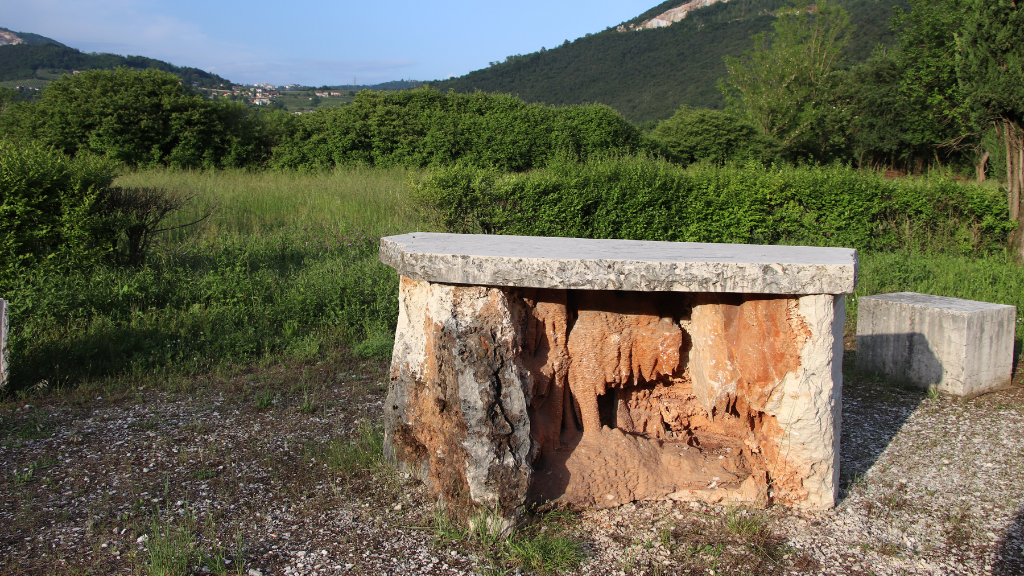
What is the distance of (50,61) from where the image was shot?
41.5 meters

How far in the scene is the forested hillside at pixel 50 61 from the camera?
3897 cm

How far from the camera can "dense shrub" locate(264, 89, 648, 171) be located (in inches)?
623

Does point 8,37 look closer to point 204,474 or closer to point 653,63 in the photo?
point 653,63

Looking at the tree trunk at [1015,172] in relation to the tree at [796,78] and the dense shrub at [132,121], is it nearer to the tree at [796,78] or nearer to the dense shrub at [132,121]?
the tree at [796,78]

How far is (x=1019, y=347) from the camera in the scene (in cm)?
586

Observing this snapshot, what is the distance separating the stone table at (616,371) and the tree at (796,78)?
726 inches

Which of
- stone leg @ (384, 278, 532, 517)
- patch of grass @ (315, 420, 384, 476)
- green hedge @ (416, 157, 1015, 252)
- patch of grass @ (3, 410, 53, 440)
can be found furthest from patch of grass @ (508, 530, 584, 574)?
green hedge @ (416, 157, 1015, 252)

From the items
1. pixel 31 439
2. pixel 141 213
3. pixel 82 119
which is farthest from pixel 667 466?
pixel 82 119

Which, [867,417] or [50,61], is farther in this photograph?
[50,61]

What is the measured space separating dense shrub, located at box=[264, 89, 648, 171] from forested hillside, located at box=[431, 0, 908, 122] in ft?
61.5

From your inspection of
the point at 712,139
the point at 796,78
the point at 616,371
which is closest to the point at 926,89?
the point at 796,78

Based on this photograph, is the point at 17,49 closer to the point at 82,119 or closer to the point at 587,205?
the point at 82,119

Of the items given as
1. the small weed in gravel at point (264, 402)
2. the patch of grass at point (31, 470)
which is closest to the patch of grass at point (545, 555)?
the small weed in gravel at point (264, 402)

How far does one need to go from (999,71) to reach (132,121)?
16.5m
